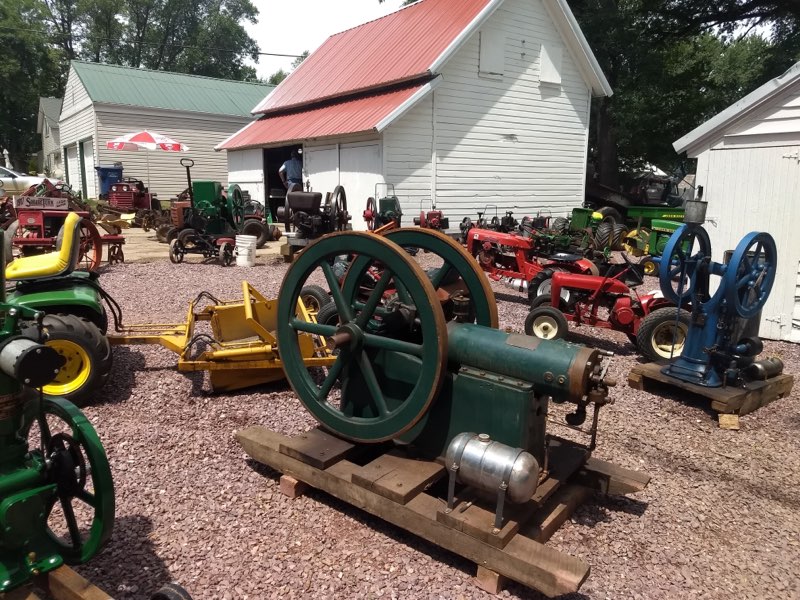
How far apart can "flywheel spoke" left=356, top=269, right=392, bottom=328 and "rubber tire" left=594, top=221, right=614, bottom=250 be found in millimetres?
11337

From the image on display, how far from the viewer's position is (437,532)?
2.90 meters

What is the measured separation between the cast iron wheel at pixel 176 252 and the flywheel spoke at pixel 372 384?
360 inches

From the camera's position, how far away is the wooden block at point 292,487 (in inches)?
139

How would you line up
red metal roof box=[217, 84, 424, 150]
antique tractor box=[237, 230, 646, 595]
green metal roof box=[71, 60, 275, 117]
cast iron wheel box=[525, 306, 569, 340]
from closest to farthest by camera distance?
antique tractor box=[237, 230, 646, 595] < cast iron wheel box=[525, 306, 569, 340] < red metal roof box=[217, 84, 424, 150] < green metal roof box=[71, 60, 275, 117]

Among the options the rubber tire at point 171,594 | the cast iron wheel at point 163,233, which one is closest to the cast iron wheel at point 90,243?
the cast iron wheel at point 163,233

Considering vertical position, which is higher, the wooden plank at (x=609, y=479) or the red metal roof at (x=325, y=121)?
the red metal roof at (x=325, y=121)

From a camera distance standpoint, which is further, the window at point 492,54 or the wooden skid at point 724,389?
the window at point 492,54

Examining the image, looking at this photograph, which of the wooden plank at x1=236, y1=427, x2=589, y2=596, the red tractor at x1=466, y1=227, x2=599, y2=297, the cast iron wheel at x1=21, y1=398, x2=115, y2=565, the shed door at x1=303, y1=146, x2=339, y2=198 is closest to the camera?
the cast iron wheel at x1=21, y1=398, x2=115, y2=565

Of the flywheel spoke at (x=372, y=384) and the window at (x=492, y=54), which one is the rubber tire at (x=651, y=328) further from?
the window at (x=492, y=54)

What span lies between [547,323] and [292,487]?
3931 mm

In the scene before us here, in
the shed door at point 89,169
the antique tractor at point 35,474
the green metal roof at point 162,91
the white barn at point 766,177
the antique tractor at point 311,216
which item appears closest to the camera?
the antique tractor at point 35,474

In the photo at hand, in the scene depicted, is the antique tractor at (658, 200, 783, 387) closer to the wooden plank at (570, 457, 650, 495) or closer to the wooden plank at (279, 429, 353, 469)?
the wooden plank at (570, 457, 650, 495)

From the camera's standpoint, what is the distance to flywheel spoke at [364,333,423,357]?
3.16 metres

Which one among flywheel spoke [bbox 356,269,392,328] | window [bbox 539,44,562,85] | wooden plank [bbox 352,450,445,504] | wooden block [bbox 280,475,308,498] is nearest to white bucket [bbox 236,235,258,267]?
wooden block [bbox 280,475,308,498]
